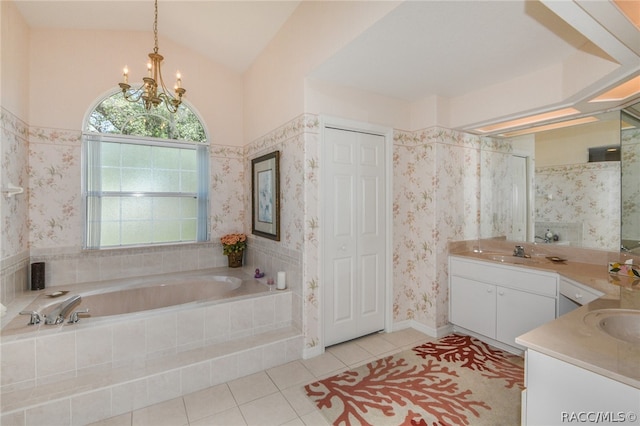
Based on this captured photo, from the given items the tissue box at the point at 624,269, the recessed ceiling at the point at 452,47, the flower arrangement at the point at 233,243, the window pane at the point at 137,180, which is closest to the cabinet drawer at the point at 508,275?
the tissue box at the point at 624,269

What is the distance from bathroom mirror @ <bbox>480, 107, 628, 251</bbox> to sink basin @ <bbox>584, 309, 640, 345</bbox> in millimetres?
1225

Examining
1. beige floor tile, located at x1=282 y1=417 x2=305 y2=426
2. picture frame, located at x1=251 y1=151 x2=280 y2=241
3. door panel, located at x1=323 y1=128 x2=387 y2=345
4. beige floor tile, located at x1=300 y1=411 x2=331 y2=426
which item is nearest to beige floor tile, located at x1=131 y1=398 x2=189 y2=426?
beige floor tile, located at x1=282 y1=417 x2=305 y2=426

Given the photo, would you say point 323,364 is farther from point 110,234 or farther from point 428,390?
point 110,234

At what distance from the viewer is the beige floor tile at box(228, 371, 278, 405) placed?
6.75ft

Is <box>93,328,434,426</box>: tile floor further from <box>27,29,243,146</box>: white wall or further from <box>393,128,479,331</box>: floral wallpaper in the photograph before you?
<box>27,29,243,146</box>: white wall

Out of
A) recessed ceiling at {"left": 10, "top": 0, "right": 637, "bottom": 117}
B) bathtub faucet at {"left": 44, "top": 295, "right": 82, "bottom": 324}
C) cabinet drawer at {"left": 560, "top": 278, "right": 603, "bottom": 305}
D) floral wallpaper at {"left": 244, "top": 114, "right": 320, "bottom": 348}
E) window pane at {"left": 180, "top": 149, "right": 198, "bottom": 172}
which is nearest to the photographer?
recessed ceiling at {"left": 10, "top": 0, "right": 637, "bottom": 117}

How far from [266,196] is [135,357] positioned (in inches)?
69.8

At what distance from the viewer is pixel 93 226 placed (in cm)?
301

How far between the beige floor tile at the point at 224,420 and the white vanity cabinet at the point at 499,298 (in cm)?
218

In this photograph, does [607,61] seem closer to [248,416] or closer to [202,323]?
[248,416]

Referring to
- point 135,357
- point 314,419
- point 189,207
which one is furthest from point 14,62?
point 314,419

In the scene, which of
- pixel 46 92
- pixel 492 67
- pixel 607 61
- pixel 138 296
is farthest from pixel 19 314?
pixel 607 61

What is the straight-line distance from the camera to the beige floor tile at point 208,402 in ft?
6.23

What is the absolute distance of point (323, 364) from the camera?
2.46 metres
